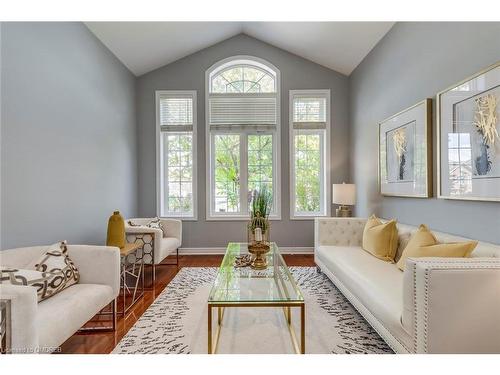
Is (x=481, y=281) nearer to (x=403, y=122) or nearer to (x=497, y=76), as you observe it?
(x=497, y=76)

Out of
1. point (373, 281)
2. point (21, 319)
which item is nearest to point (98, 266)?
point (21, 319)

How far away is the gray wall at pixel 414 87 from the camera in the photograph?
2113 millimetres

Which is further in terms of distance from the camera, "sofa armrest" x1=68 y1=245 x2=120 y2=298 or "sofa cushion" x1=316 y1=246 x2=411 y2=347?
"sofa armrest" x1=68 y1=245 x2=120 y2=298

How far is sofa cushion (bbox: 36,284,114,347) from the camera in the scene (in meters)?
1.58

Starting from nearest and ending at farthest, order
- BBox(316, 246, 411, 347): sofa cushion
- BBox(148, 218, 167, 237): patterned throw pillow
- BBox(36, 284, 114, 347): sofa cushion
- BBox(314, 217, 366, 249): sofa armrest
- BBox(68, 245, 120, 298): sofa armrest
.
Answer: BBox(36, 284, 114, 347): sofa cushion → BBox(316, 246, 411, 347): sofa cushion → BBox(68, 245, 120, 298): sofa armrest → BBox(314, 217, 366, 249): sofa armrest → BBox(148, 218, 167, 237): patterned throw pillow

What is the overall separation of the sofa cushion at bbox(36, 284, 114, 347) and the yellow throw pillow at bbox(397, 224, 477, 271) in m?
2.16

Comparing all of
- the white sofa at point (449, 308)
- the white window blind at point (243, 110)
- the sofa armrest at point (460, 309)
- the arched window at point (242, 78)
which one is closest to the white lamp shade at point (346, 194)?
the white window blind at point (243, 110)

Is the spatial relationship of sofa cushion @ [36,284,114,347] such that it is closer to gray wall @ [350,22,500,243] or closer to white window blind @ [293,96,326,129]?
gray wall @ [350,22,500,243]

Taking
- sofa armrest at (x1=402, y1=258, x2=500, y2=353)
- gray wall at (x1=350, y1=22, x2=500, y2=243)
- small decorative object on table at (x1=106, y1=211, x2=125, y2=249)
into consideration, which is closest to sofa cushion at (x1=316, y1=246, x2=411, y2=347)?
sofa armrest at (x1=402, y1=258, x2=500, y2=353)

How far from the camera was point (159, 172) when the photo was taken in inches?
194

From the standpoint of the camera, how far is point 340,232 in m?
3.60

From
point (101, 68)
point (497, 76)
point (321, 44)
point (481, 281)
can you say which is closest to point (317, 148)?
point (321, 44)

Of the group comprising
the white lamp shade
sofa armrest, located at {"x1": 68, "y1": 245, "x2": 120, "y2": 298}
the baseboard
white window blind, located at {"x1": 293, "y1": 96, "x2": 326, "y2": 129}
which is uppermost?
white window blind, located at {"x1": 293, "y1": 96, "x2": 326, "y2": 129}
